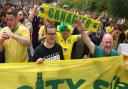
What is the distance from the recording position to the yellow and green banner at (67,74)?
6363mm

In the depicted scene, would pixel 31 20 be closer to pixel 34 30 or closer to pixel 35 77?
pixel 34 30

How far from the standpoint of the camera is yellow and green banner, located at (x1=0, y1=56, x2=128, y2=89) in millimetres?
6363

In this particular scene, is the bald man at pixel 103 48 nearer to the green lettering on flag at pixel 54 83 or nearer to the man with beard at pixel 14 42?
the green lettering on flag at pixel 54 83

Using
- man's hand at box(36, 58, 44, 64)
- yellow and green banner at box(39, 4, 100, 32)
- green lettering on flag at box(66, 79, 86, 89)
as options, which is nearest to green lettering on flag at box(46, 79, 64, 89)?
green lettering on flag at box(66, 79, 86, 89)

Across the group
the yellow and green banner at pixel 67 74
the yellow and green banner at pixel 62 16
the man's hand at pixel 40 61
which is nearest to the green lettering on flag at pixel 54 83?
the yellow and green banner at pixel 67 74

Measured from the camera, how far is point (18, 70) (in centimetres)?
639

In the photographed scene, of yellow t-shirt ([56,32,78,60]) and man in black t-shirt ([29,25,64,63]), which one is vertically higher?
man in black t-shirt ([29,25,64,63])

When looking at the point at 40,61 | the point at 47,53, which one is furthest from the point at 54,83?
the point at 47,53

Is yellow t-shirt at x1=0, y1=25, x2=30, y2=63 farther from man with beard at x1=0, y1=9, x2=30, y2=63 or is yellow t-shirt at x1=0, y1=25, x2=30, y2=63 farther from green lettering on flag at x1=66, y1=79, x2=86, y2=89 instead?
green lettering on flag at x1=66, y1=79, x2=86, y2=89

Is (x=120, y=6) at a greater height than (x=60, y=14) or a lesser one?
lesser

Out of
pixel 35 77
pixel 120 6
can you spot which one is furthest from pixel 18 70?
pixel 120 6

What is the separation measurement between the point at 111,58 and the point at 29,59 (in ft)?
4.03

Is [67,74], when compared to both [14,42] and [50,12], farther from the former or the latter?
[50,12]

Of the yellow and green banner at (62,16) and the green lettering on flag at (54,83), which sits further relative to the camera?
the yellow and green banner at (62,16)
